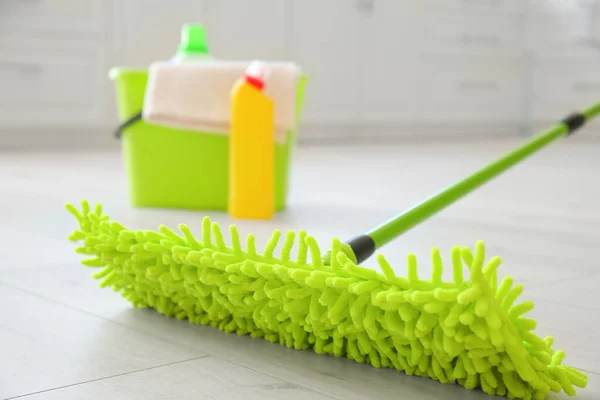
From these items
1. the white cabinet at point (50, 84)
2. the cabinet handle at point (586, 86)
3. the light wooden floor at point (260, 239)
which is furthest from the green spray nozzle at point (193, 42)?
the cabinet handle at point (586, 86)

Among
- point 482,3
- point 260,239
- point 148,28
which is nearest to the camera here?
point 260,239

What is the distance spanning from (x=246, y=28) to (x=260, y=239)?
252 centimetres

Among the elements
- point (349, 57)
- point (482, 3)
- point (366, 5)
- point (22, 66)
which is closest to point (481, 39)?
point (482, 3)

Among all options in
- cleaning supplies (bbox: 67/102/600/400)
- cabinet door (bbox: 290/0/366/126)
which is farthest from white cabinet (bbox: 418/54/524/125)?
cleaning supplies (bbox: 67/102/600/400)

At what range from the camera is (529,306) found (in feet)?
1.82

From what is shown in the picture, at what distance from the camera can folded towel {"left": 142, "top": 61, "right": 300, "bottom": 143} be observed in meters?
1.54

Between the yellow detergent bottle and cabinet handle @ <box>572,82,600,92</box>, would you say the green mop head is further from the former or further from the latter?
cabinet handle @ <box>572,82,600,92</box>

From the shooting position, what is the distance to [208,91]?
1547 mm

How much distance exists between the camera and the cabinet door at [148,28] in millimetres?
3350

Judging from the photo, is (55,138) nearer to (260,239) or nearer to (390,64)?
(390,64)

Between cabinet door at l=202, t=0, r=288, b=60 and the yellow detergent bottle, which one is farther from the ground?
cabinet door at l=202, t=0, r=288, b=60

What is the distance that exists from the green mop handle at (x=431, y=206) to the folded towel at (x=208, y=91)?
0.52 m

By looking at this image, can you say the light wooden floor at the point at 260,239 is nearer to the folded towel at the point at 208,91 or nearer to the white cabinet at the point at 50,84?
the folded towel at the point at 208,91

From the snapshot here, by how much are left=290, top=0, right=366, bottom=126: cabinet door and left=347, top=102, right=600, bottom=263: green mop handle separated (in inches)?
107
